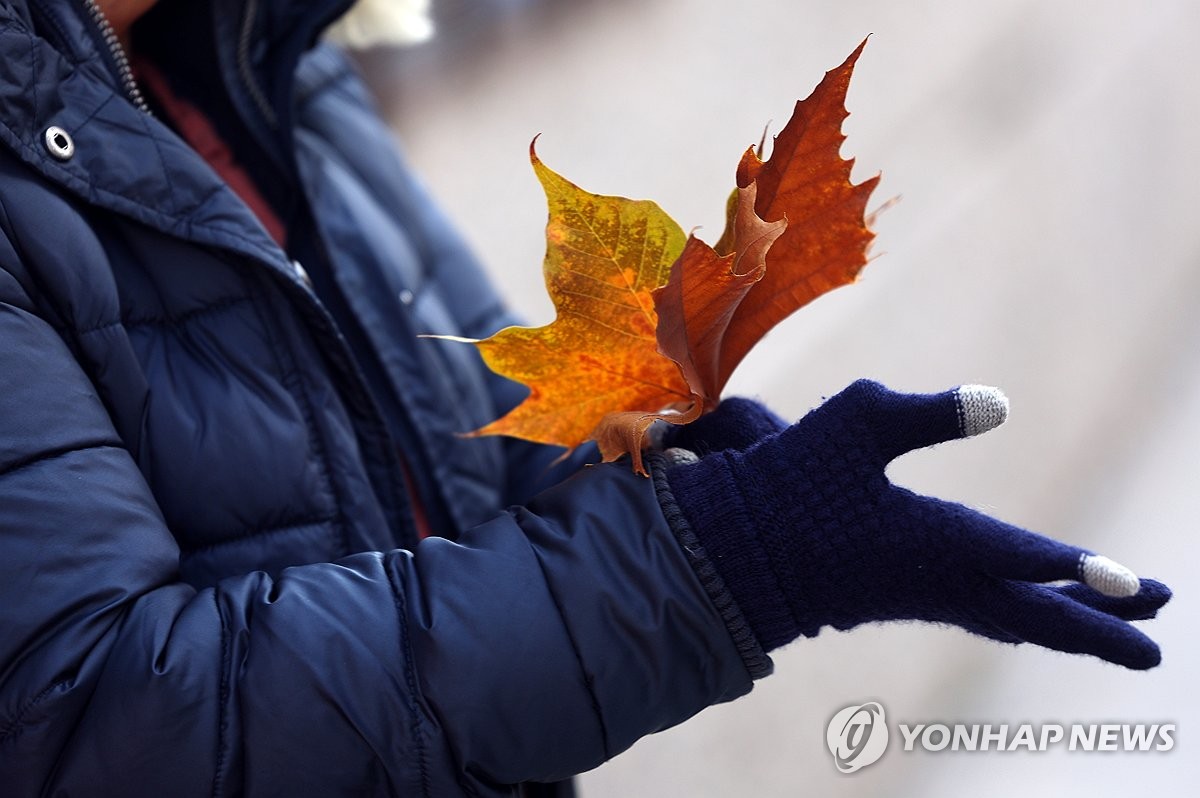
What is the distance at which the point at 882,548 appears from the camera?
611 millimetres

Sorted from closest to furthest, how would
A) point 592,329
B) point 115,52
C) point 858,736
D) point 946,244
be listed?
point 592,329 → point 115,52 → point 858,736 → point 946,244

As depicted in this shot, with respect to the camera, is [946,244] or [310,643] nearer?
[310,643]

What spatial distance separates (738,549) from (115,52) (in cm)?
61

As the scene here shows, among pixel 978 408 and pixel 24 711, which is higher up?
pixel 978 408

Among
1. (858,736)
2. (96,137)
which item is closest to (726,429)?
(858,736)

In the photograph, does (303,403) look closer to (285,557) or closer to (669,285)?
(285,557)

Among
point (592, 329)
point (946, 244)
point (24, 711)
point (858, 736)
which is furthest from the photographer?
point (946, 244)

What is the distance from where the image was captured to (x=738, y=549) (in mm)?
628

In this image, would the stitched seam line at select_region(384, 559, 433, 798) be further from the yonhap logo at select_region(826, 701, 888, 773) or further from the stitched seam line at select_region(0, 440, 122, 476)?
the yonhap logo at select_region(826, 701, 888, 773)

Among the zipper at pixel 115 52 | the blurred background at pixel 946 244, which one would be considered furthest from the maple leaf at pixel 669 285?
the blurred background at pixel 946 244

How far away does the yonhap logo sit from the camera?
0.92 meters

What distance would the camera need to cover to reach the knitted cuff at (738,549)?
0.63 m

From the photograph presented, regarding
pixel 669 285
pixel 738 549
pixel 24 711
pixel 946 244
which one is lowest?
pixel 24 711

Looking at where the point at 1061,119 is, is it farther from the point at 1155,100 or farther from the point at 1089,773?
the point at 1089,773
